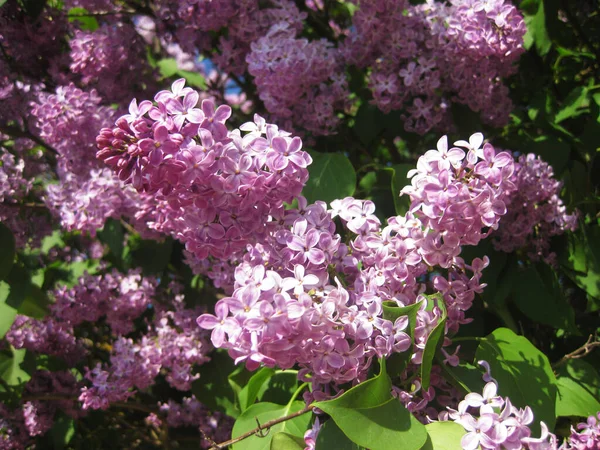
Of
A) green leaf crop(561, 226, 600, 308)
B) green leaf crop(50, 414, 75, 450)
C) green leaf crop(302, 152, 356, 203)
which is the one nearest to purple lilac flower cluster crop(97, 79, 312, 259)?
green leaf crop(302, 152, 356, 203)

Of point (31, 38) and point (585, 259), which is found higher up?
point (31, 38)

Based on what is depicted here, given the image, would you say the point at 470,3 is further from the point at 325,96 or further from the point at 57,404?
the point at 57,404

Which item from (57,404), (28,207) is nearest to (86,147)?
(28,207)

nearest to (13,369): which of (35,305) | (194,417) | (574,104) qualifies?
(35,305)

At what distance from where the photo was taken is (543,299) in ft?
6.26

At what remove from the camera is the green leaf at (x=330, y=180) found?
1764mm

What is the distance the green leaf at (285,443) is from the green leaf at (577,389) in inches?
29.7

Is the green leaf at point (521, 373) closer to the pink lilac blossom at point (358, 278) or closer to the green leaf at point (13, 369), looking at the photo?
the pink lilac blossom at point (358, 278)

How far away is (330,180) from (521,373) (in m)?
0.76

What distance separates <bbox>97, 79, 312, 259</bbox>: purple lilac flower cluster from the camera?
1.22 m

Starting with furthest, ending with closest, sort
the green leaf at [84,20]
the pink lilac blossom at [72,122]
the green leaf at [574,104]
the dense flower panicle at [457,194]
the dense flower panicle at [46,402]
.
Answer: the green leaf at [84,20] → the dense flower panicle at [46,402] → the pink lilac blossom at [72,122] → the green leaf at [574,104] → the dense flower panicle at [457,194]

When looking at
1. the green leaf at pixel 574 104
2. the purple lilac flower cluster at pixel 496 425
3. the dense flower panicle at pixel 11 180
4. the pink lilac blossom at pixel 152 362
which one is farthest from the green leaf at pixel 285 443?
the dense flower panicle at pixel 11 180

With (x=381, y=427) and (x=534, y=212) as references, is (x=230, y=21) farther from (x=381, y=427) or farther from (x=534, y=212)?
(x=381, y=427)

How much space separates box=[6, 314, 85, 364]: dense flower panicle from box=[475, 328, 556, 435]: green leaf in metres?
1.81
